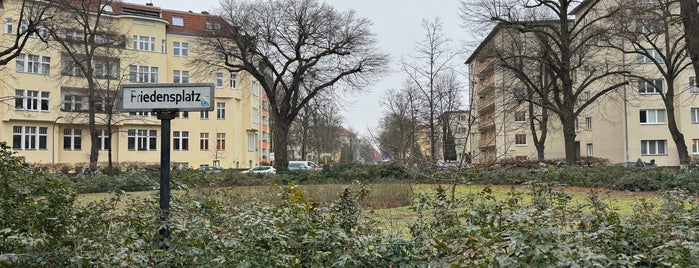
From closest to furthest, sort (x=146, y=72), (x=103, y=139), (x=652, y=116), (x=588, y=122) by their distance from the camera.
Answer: (x=652, y=116) < (x=103, y=139) < (x=146, y=72) < (x=588, y=122)

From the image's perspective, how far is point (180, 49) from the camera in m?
50.9

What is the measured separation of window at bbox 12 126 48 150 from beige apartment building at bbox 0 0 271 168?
7 cm

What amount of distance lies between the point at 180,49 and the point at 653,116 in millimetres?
44724

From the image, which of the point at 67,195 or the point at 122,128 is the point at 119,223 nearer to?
the point at 67,195

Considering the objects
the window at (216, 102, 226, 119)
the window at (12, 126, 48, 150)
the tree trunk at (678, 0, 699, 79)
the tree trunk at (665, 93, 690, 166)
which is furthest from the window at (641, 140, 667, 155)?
the window at (12, 126, 48, 150)

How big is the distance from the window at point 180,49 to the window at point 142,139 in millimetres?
8212

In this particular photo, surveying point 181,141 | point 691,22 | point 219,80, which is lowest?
point 181,141

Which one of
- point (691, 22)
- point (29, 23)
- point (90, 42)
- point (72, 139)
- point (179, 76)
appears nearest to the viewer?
point (691, 22)

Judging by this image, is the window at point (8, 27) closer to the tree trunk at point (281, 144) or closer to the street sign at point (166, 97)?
the tree trunk at point (281, 144)

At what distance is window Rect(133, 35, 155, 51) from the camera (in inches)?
1864

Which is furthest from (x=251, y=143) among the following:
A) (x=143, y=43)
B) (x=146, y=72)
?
(x=143, y=43)

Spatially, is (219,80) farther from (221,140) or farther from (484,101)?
(484,101)

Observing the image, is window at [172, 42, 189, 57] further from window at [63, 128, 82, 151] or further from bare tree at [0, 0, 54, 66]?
bare tree at [0, 0, 54, 66]

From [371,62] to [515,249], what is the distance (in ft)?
88.0
